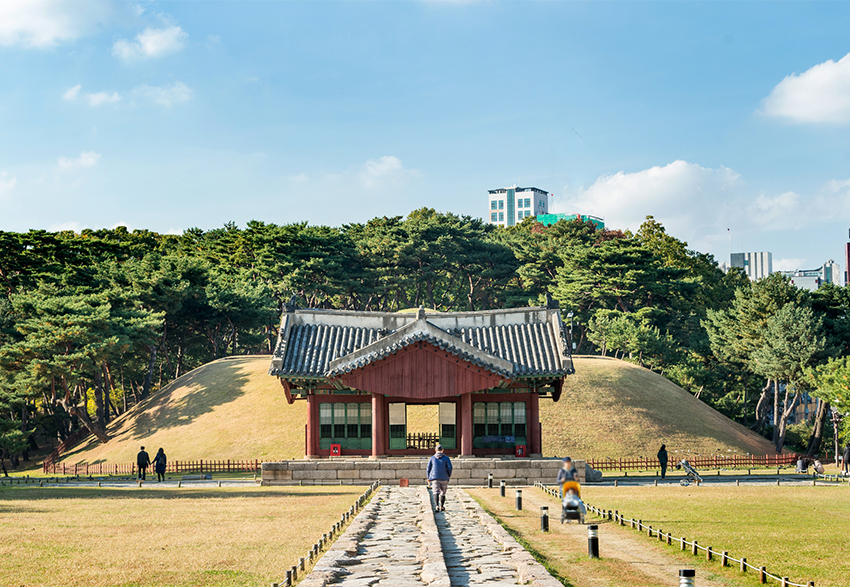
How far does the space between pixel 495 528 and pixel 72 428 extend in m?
63.8

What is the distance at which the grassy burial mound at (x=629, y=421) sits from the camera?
5359 cm

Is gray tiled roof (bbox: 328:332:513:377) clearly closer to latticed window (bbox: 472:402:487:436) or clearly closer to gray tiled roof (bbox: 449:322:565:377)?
gray tiled roof (bbox: 449:322:565:377)

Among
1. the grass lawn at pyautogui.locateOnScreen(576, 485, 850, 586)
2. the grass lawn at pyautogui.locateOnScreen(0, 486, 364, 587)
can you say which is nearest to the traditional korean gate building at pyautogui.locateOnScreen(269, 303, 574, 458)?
the grass lawn at pyautogui.locateOnScreen(576, 485, 850, 586)

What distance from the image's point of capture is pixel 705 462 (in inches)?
1940

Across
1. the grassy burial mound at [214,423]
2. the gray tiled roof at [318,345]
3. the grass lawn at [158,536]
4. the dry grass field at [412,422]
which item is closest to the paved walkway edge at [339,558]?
the grass lawn at [158,536]

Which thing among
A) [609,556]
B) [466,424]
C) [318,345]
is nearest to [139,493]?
[318,345]

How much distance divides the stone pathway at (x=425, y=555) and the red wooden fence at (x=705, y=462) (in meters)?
26.1

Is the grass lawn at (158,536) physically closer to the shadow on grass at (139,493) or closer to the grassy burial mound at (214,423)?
the shadow on grass at (139,493)

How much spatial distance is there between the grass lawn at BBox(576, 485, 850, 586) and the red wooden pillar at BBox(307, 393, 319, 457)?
1335 centimetres

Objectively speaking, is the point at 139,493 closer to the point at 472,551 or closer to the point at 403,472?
the point at 403,472

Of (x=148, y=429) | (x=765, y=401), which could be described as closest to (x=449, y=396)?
(x=148, y=429)

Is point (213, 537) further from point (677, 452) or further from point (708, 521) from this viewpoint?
point (677, 452)

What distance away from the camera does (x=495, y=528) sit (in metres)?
18.8

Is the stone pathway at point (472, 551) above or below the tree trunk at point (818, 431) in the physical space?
above
